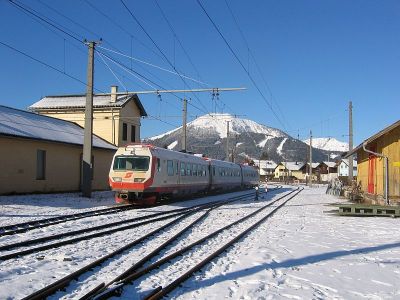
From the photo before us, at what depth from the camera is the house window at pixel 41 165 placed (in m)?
25.5

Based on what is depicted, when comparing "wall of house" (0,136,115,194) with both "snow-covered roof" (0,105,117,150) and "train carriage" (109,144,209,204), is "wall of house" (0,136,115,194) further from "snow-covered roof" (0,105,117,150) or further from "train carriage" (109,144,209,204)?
"train carriage" (109,144,209,204)

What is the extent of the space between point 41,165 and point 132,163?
657 centimetres

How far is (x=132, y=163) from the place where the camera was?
22.1 meters

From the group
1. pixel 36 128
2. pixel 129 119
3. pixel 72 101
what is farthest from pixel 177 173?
pixel 72 101

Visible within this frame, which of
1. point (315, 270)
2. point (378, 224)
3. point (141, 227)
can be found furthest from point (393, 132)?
point (315, 270)

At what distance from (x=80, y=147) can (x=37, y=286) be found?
74.9ft

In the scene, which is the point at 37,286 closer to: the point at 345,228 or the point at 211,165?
the point at 345,228

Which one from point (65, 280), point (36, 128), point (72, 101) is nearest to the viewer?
point (65, 280)

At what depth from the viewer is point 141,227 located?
14.0m

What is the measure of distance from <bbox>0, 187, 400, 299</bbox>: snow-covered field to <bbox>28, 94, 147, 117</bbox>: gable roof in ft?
81.3

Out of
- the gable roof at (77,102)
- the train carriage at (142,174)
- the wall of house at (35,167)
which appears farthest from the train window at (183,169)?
the gable roof at (77,102)

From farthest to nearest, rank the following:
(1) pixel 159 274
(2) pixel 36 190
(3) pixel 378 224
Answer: (2) pixel 36 190, (3) pixel 378 224, (1) pixel 159 274

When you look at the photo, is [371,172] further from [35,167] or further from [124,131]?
[124,131]

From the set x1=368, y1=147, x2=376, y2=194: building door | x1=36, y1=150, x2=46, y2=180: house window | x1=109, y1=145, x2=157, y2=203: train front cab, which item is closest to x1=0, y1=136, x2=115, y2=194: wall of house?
x1=36, y1=150, x2=46, y2=180: house window
